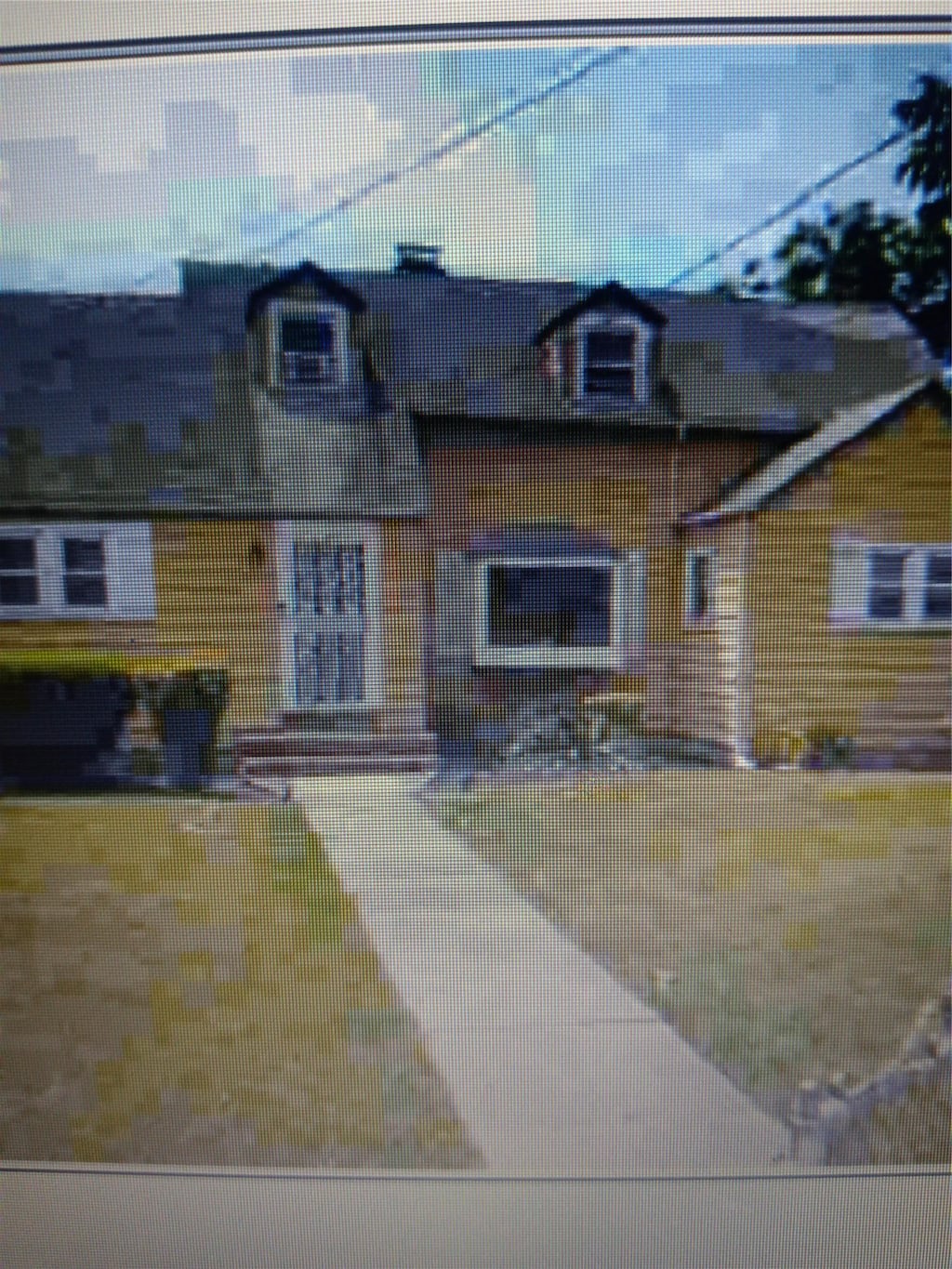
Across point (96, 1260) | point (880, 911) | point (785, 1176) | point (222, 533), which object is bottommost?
point (96, 1260)

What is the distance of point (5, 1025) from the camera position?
98 cm

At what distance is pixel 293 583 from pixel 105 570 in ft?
0.83

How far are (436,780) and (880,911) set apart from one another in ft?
2.24

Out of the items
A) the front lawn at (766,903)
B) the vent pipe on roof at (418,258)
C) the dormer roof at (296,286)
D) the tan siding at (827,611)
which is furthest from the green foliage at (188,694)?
the tan siding at (827,611)

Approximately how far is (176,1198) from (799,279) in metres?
1.55

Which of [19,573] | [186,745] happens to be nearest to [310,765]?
[186,745]

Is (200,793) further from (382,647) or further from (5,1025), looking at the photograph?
(5,1025)

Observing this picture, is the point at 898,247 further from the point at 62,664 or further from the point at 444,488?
the point at 62,664

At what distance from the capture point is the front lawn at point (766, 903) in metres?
0.96

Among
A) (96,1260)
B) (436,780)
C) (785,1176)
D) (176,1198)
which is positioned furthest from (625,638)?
(96,1260)

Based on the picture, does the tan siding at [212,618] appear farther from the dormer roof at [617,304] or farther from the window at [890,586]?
the window at [890,586]

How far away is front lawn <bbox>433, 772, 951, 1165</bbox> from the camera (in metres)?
0.96

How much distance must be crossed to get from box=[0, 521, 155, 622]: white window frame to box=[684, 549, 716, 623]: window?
2.42 feet

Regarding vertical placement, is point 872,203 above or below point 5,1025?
above
